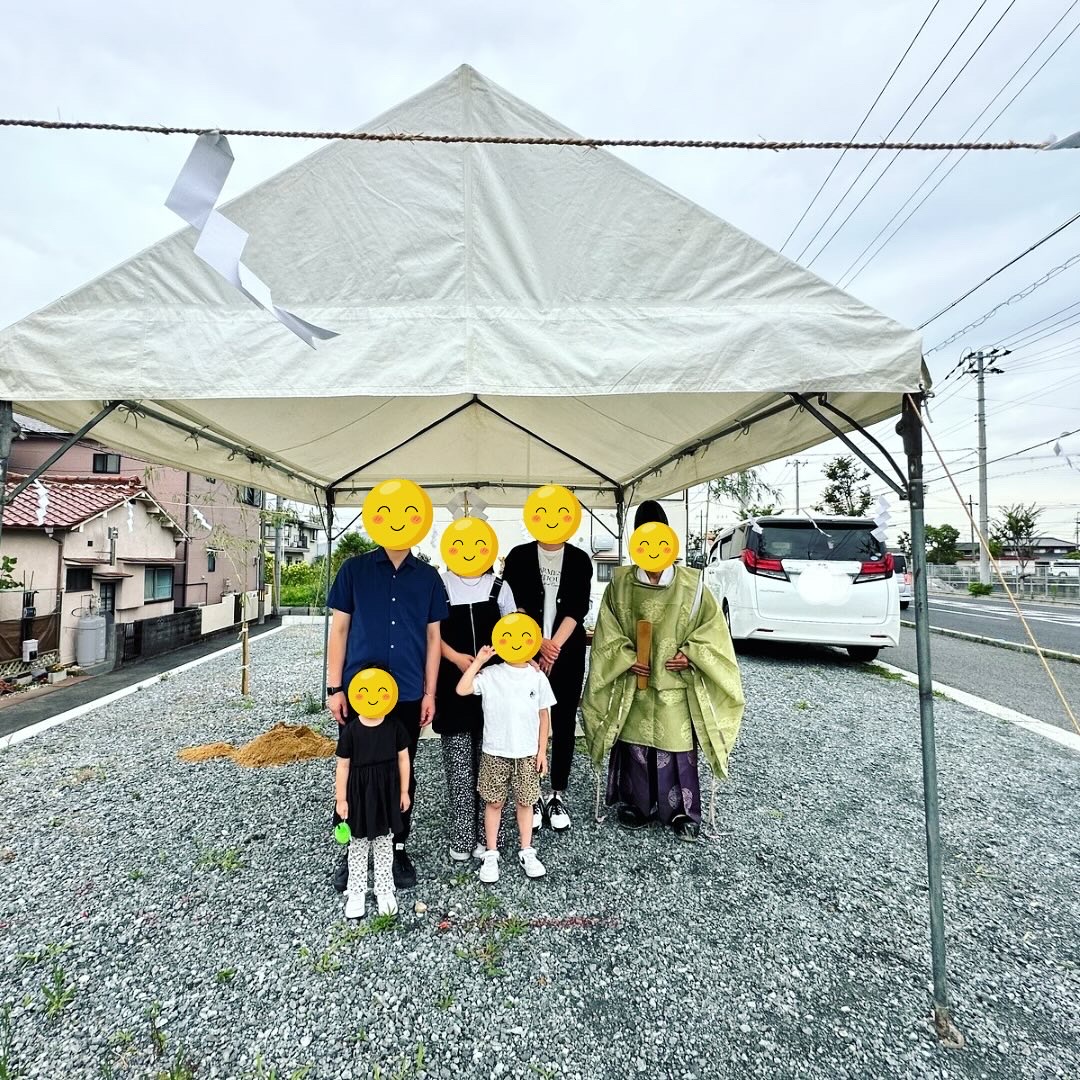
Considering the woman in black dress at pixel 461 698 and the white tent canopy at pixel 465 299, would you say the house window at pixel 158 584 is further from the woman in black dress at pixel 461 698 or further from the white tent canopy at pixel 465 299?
the woman in black dress at pixel 461 698

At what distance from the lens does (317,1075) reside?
4.89 ft

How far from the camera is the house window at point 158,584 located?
12625mm

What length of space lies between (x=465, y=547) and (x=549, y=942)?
Result: 153 cm

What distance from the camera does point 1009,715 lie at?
17.4 feet

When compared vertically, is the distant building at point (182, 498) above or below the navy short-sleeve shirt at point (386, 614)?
above

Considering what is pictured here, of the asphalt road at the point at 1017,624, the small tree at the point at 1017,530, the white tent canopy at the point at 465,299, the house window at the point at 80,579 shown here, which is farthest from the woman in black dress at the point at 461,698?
the small tree at the point at 1017,530

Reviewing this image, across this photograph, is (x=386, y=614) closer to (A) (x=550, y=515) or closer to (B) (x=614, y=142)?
(A) (x=550, y=515)

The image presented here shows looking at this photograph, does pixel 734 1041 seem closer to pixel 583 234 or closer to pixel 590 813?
pixel 590 813

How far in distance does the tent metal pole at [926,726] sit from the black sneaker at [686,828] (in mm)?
1117

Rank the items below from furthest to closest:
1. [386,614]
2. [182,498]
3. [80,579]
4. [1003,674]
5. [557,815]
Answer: [182,498] → [80,579] → [1003,674] → [557,815] → [386,614]

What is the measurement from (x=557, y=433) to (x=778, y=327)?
7.00 feet

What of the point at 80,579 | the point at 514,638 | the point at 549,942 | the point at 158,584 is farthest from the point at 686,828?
the point at 158,584

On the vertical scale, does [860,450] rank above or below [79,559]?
above

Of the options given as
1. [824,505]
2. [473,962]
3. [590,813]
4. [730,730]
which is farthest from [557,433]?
[824,505]
